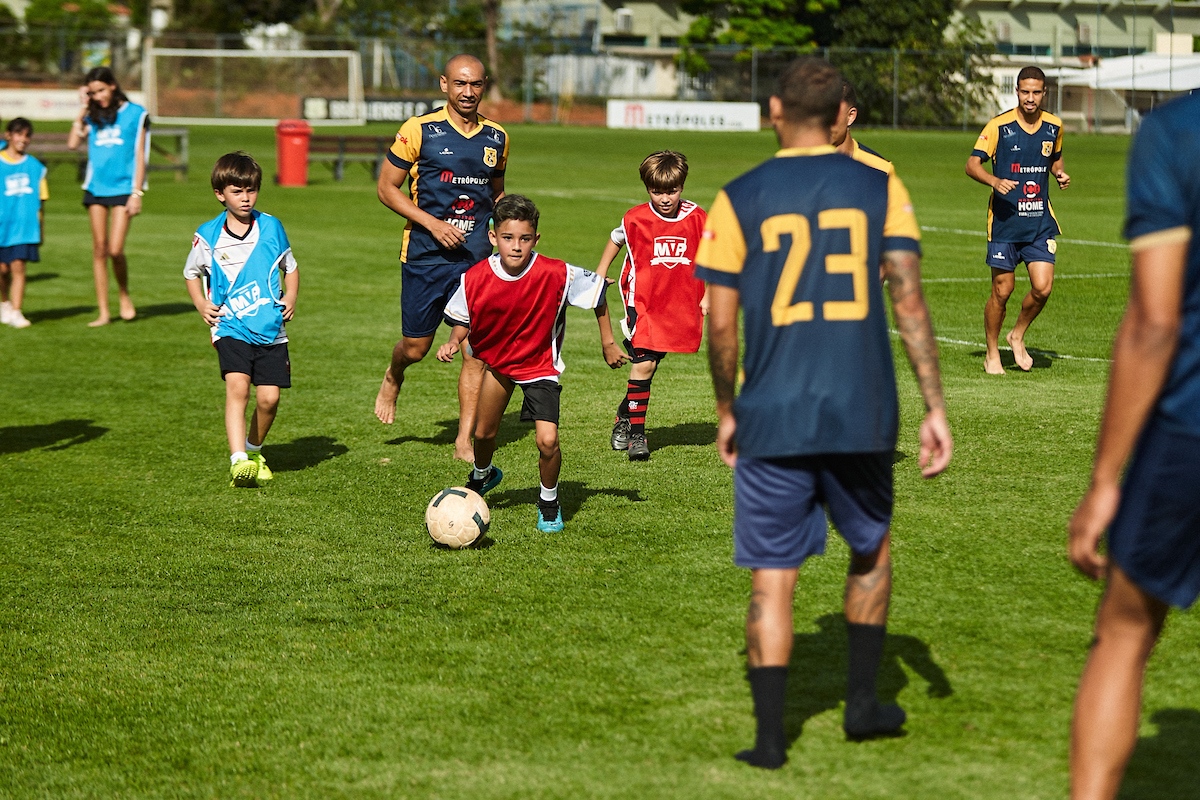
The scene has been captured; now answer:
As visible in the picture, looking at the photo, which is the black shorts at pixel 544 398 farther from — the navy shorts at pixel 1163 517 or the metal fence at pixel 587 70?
the metal fence at pixel 587 70

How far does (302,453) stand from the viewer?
8828mm

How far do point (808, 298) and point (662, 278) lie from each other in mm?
4605

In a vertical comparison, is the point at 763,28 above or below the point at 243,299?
above

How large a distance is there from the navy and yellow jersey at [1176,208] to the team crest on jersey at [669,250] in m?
5.40

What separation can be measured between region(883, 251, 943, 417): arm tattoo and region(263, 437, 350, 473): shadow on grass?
5.15 metres

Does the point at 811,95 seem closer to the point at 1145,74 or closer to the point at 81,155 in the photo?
the point at 81,155

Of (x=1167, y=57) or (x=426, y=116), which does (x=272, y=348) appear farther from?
(x=1167, y=57)

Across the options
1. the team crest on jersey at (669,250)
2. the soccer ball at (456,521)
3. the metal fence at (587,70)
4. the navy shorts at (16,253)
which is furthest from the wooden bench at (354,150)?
the soccer ball at (456,521)

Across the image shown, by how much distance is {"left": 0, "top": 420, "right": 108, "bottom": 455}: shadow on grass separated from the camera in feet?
29.7

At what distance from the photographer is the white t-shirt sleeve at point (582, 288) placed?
669cm

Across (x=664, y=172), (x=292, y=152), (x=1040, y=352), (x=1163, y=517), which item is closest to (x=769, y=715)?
(x=1163, y=517)

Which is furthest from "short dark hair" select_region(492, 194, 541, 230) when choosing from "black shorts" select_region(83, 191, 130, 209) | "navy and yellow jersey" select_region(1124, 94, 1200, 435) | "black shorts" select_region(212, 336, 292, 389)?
"black shorts" select_region(83, 191, 130, 209)

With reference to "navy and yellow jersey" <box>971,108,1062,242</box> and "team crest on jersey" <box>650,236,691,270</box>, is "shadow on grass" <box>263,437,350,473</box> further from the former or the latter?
"navy and yellow jersey" <box>971,108,1062,242</box>

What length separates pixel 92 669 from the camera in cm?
520
